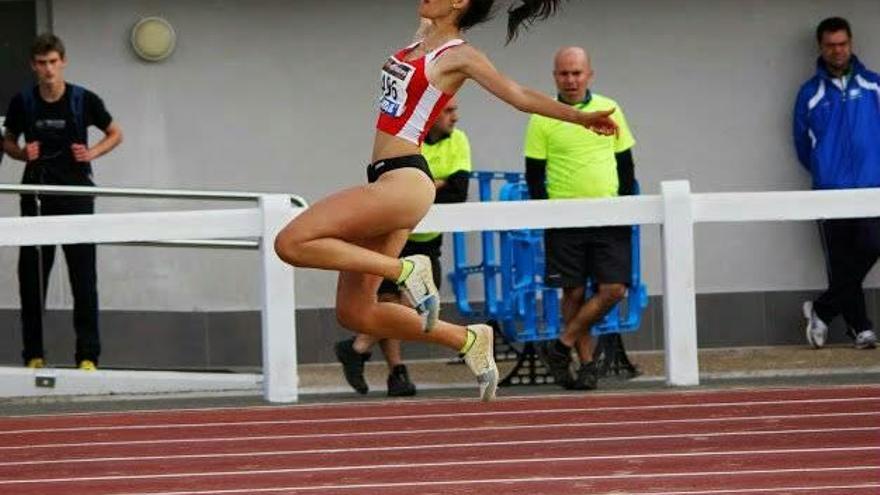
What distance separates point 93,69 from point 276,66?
1.26 meters

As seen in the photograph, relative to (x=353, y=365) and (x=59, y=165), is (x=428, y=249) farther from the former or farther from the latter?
(x=59, y=165)

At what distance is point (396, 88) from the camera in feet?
36.8

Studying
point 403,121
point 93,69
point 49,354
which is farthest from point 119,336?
point 403,121

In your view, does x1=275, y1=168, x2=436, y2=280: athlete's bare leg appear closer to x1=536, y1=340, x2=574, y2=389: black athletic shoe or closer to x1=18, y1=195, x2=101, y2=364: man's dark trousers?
x1=536, y1=340, x2=574, y2=389: black athletic shoe

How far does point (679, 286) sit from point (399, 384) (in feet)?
5.82

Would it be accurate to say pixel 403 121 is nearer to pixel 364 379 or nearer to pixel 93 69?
pixel 364 379

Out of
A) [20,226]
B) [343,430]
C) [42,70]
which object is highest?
[42,70]

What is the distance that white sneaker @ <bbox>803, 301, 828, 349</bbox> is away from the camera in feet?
57.0

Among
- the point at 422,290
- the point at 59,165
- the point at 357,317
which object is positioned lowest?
the point at 357,317

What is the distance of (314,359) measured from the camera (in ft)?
57.6

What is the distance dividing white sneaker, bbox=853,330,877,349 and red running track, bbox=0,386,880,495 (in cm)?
258

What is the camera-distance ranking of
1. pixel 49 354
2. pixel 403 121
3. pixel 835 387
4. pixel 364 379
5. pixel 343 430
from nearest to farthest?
pixel 403 121
pixel 343 430
pixel 835 387
pixel 364 379
pixel 49 354

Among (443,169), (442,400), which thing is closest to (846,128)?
(443,169)

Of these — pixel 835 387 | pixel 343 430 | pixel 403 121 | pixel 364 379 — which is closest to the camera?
pixel 403 121
